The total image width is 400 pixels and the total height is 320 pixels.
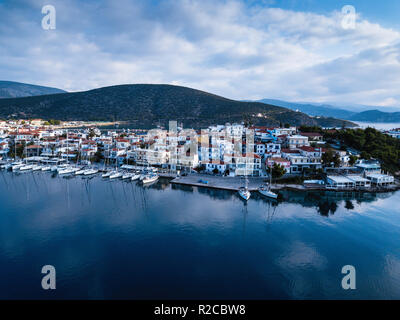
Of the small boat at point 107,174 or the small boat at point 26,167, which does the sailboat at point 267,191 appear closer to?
the small boat at point 107,174

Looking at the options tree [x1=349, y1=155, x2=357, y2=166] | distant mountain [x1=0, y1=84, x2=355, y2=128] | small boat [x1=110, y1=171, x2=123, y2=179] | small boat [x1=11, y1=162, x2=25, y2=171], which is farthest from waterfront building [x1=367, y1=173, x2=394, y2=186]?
distant mountain [x1=0, y1=84, x2=355, y2=128]

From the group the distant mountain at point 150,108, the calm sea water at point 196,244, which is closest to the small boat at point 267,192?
the calm sea water at point 196,244

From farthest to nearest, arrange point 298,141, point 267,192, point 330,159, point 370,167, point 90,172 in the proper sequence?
point 298,141 < point 90,172 < point 370,167 < point 330,159 < point 267,192

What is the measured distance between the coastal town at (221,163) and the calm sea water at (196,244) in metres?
3.22

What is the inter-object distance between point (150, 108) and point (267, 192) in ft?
370

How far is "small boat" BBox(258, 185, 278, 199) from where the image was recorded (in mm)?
26094

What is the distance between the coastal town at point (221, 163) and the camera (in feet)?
99.0

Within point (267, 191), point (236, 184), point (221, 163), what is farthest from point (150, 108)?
point (267, 191)

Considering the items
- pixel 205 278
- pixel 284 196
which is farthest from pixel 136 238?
pixel 284 196

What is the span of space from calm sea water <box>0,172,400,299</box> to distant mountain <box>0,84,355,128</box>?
67963 mm

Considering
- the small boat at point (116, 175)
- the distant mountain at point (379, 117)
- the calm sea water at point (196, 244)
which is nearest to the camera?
the calm sea water at point (196, 244)

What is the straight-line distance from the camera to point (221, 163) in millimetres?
35031

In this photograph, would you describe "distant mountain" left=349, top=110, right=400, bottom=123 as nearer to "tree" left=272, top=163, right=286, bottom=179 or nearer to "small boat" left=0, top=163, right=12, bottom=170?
"tree" left=272, top=163, right=286, bottom=179

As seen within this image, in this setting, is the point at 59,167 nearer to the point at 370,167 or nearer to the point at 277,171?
the point at 277,171
